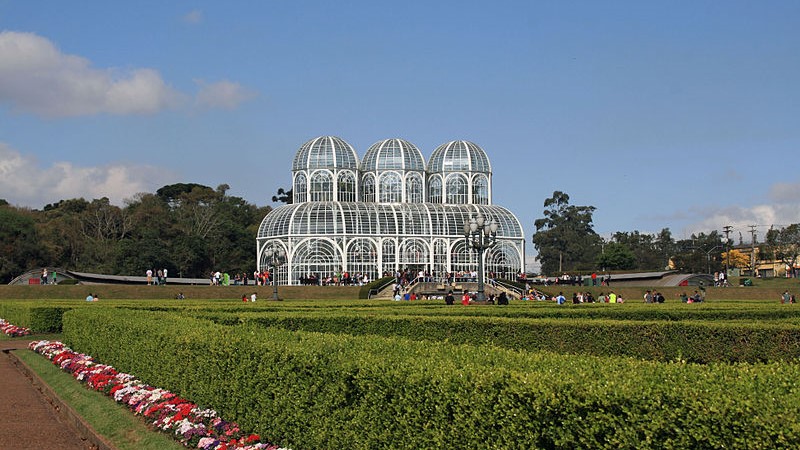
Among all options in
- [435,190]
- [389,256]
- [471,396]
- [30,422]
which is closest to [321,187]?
[389,256]

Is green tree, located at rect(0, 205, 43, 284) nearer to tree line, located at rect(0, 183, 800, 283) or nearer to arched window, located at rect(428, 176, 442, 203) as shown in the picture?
tree line, located at rect(0, 183, 800, 283)

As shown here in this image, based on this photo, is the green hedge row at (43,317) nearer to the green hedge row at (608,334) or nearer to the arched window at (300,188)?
the green hedge row at (608,334)

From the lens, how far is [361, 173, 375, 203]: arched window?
224 ft

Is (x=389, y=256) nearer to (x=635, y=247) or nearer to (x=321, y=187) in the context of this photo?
(x=321, y=187)

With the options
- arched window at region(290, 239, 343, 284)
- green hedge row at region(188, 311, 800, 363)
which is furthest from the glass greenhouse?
green hedge row at region(188, 311, 800, 363)

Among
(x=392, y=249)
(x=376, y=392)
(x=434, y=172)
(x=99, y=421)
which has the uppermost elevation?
(x=434, y=172)

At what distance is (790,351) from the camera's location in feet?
55.0

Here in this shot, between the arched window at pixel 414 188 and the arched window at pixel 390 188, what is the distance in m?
0.59

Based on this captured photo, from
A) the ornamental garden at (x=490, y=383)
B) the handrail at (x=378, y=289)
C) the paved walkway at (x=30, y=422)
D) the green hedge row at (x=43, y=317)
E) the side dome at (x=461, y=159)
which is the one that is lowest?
the paved walkway at (x=30, y=422)

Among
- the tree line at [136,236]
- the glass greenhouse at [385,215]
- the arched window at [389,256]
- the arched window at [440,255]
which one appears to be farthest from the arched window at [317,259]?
the tree line at [136,236]

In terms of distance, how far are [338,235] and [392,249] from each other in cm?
414

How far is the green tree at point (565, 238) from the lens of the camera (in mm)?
110438

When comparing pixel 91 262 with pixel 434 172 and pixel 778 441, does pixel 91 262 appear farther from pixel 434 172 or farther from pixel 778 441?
pixel 778 441

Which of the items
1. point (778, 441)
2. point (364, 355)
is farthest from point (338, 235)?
point (778, 441)
